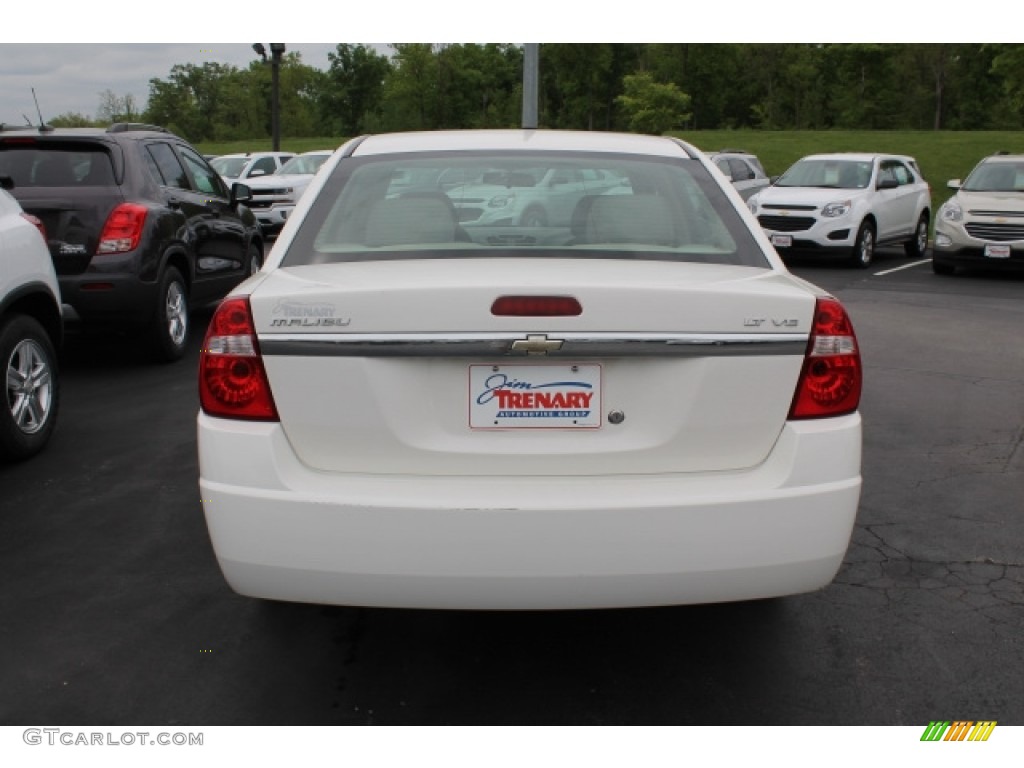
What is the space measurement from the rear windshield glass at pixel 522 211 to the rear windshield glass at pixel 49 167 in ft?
15.4

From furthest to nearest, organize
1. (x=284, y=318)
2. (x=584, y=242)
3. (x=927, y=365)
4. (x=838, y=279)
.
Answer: (x=838, y=279), (x=927, y=365), (x=584, y=242), (x=284, y=318)

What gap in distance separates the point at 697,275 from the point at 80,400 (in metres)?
5.36

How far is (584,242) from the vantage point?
3.70m

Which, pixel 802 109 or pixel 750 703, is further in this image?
pixel 802 109

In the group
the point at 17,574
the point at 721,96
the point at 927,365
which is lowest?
the point at 721,96

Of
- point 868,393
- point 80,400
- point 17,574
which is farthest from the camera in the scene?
point 868,393

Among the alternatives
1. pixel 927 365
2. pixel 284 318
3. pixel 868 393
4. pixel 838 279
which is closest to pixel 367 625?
pixel 284 318

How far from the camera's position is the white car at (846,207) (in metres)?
17.0

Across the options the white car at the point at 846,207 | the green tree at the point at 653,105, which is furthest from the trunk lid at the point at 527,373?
the green tree at the point at 653,105

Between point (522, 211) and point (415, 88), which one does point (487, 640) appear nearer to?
point (522, 211)

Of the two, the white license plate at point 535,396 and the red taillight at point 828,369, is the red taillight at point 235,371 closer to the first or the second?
the white license plate at point 535,396

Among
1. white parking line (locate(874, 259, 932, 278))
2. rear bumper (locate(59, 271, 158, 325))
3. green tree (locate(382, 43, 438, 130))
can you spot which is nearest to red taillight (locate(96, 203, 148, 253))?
rear bumper (locate(59, 271, 158, 325))

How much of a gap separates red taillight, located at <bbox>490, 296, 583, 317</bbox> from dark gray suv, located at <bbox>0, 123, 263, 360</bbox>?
5.67m

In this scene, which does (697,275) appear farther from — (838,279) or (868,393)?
(838,279)
